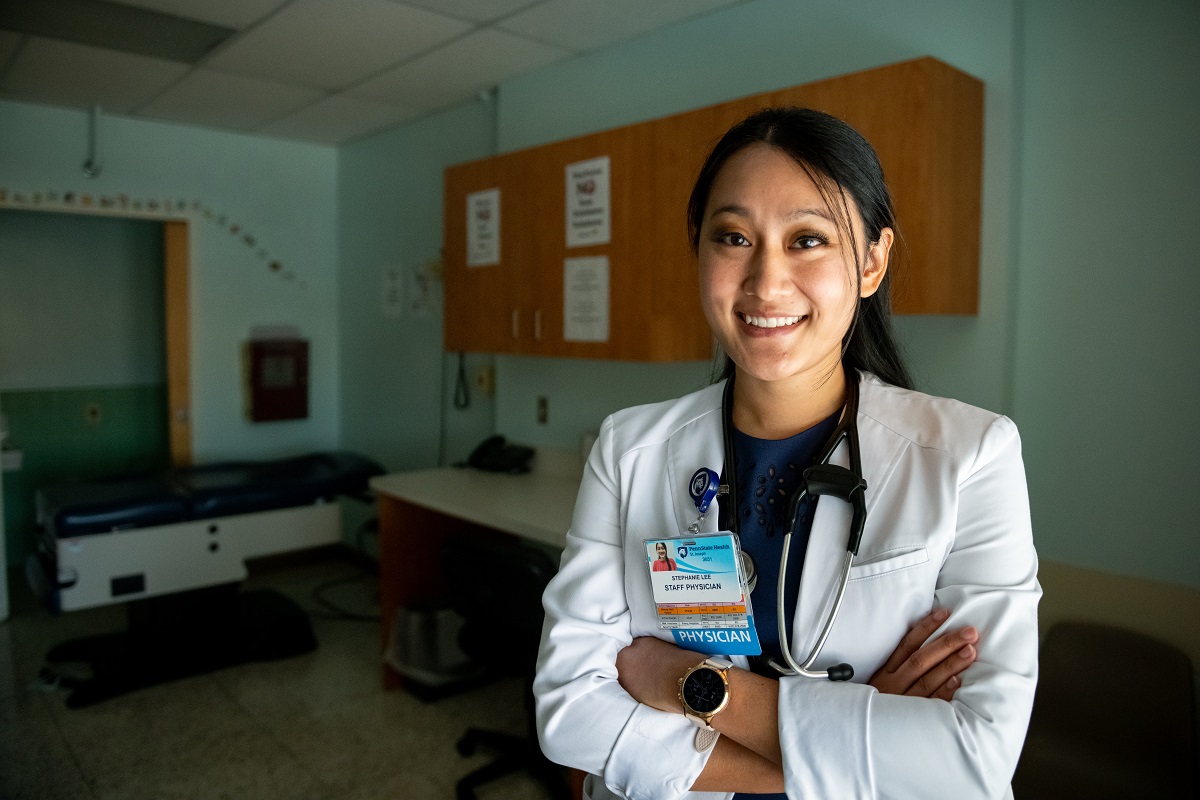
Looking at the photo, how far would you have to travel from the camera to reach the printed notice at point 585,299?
9.66 feet

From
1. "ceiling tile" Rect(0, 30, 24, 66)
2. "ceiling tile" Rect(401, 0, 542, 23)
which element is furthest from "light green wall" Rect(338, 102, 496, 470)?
"ceiling tile" Rect(0, 30, 24, 66)

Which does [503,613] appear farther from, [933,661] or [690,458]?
[933,661]

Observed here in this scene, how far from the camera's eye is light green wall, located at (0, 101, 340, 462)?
14.7 feet

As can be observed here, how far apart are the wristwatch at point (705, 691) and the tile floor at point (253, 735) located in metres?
1.92

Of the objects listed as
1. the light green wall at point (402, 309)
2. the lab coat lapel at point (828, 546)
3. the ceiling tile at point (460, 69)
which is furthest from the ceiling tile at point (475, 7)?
the lab coat lapel at point (828, 546)

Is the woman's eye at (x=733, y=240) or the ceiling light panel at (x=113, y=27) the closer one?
the woman's eye at (x=733, y=240)

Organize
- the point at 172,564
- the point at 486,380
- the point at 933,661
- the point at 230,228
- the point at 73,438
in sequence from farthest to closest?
the point at 73,438
the point at 230,228
the point at 486,380
the point at 172,564
the point at 933,661

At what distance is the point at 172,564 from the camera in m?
3.59

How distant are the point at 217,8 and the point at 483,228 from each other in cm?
120

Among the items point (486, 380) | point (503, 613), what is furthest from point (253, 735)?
point (486, 380)

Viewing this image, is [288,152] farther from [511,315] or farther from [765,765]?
[765,765]

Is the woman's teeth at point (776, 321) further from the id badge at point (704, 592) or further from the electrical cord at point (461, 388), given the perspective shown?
A: the electrical cord at point (461, 388)

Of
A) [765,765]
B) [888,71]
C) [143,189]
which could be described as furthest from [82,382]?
[765,765]

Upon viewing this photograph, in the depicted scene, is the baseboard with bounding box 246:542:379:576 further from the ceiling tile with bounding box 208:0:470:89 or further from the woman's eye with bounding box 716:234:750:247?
the woman's eye with bounding box 716:234:750:247
